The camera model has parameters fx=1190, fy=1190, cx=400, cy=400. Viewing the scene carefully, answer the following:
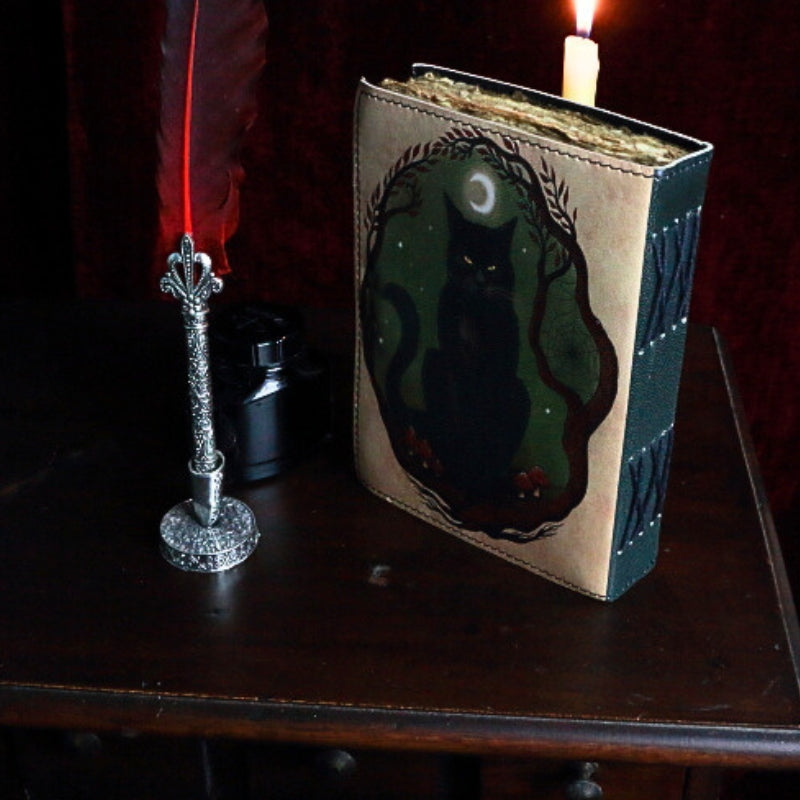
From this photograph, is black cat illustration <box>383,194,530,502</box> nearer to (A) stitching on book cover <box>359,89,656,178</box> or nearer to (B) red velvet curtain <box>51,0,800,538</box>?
(A) stitching on book cover <box>359,89,656,178</box>

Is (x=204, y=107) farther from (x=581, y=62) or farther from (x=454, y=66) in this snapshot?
(x=454, y=66)

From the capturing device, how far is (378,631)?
0.72m

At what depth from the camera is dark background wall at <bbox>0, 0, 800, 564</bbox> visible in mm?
1101

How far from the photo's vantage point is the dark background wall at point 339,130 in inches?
43.3

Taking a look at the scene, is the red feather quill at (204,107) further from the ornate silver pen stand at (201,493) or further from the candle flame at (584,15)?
the candle flame at (584,15)

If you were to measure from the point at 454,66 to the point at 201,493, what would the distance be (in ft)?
1.84

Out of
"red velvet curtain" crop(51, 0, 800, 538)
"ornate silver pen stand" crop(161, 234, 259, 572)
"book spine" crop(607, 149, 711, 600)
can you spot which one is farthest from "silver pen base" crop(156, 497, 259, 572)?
"red velvet curtain" crop(51, 0, 800, 538)

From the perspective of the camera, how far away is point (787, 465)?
1327 millimetres

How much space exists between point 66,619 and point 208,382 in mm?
167

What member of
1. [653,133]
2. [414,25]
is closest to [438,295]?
[653,133]

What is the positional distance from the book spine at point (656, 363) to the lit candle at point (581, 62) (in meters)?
0.12

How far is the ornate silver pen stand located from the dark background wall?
0.36 metres

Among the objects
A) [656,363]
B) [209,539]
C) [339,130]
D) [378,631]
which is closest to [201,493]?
[209,539]

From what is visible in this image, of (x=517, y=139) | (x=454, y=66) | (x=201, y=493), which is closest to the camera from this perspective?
(x=517, y=139)
